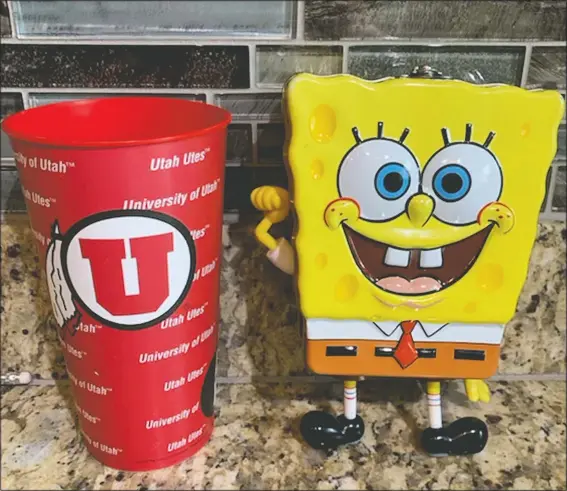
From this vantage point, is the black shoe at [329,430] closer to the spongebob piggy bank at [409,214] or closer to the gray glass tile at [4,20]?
the spongebob piggy bank at [409,214]

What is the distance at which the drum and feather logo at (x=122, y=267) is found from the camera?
65cm

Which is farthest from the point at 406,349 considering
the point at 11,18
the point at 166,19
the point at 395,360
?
the point at 11,18

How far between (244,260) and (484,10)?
1.29 feet

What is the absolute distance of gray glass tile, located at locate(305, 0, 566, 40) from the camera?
2.49 ft

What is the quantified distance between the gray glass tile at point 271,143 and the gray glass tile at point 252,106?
1 centimetres

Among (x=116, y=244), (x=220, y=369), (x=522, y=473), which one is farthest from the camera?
(x=220, y=369)

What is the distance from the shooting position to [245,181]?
2.71 feet

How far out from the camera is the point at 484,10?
763 millimetres

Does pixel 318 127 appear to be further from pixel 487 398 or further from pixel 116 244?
pixel 487 398

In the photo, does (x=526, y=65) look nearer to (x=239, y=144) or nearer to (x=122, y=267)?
(x=239, y=144)

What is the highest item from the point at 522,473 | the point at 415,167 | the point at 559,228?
the point at 415,167

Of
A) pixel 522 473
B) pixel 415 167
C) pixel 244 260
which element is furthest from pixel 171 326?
pixel 522 473

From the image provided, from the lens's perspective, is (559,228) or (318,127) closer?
(318,127)

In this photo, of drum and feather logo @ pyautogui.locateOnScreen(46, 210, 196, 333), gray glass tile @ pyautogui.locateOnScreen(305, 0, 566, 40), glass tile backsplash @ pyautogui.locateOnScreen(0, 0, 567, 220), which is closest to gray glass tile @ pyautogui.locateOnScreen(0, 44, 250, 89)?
glass tile backsplash @ pyautogui.locateOnScreen(0, 0, 567, 220)
